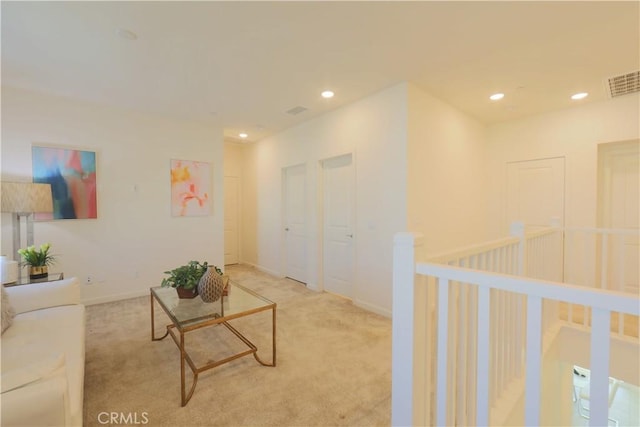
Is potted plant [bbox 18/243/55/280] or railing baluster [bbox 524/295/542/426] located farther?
potted plant [bbox 18/243/55/280]

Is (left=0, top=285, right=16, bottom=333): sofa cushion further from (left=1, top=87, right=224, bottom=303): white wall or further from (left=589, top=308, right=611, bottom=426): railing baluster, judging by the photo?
(left=589, top=308, right=611, bottom=426): railing baluster

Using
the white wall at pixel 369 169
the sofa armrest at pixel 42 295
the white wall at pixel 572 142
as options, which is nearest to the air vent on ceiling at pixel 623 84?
the white wall at pixel 572 142

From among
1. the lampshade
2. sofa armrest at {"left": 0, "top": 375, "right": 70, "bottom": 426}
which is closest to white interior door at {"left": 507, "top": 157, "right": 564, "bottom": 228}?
sofa armrest at {"left": 0, "top": 375, "right": 70, "bottom": 426}

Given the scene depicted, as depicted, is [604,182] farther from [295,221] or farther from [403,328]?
[403,328]

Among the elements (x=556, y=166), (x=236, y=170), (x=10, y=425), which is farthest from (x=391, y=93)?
(x=236, y=170)

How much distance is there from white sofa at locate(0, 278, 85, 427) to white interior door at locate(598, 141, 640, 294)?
534 centimetres

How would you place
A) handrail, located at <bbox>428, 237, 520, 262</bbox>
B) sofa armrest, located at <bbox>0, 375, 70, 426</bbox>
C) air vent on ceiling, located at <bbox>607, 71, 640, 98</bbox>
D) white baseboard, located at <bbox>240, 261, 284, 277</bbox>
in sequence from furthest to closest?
white baseboard, located at <bbox>240, 261, 284, 277</bbox>
air vent on ceiling, located at <bbox>607, 71, 640, 98</bbox>
handrail, located at <bbox>428, 237, 520, 262</bbox>
sofa armrest, located at <bbox>0, 375, 70, 426</bbox>

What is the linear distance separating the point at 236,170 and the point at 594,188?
235 inches

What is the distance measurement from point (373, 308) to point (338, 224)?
1.25 m

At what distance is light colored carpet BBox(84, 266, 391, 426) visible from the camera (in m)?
1.73

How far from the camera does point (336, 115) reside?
392 cm

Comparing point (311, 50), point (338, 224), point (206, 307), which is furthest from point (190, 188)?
point (311, 50)

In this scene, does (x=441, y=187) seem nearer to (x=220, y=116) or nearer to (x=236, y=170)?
(x=220, y=116)

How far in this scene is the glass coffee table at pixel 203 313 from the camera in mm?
1884
